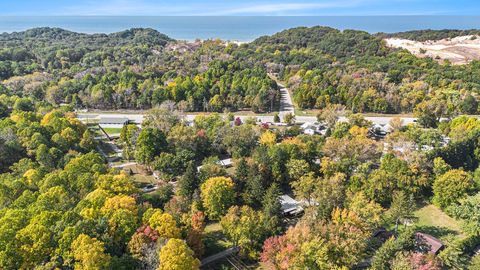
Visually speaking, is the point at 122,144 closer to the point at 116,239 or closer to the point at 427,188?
the point at 116,239

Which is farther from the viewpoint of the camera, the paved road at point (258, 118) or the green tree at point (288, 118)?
the paved road at point (258, 118)

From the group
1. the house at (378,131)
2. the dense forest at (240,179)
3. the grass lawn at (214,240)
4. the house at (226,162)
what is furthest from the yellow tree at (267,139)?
the house at (378,131)

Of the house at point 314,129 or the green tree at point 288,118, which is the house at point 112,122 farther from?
the house at point 314,129

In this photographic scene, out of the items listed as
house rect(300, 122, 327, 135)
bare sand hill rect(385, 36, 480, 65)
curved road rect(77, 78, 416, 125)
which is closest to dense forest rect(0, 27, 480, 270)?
house rect(300, 122, 327, 135)

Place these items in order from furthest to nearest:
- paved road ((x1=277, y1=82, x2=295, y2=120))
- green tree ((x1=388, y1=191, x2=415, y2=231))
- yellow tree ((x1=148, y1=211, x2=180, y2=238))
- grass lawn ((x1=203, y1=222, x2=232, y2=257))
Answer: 1. paved road ((x1=277, y1=82, x2=295, y2=120))
2. green tree ((x1=388, y1=191, x2=415, y2=231))
3. grass lawn ((x1=203, y1=222, x2=232, y2=257))
4. yellow tree ((x1=148, y1=211, x2=180, y2=238))

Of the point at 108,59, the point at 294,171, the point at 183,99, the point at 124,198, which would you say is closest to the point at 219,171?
the point at 294,171

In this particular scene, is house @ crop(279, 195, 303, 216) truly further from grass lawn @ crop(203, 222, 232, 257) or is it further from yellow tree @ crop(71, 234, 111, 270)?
yellow tree @ crop(71, 234, 111, 270)
